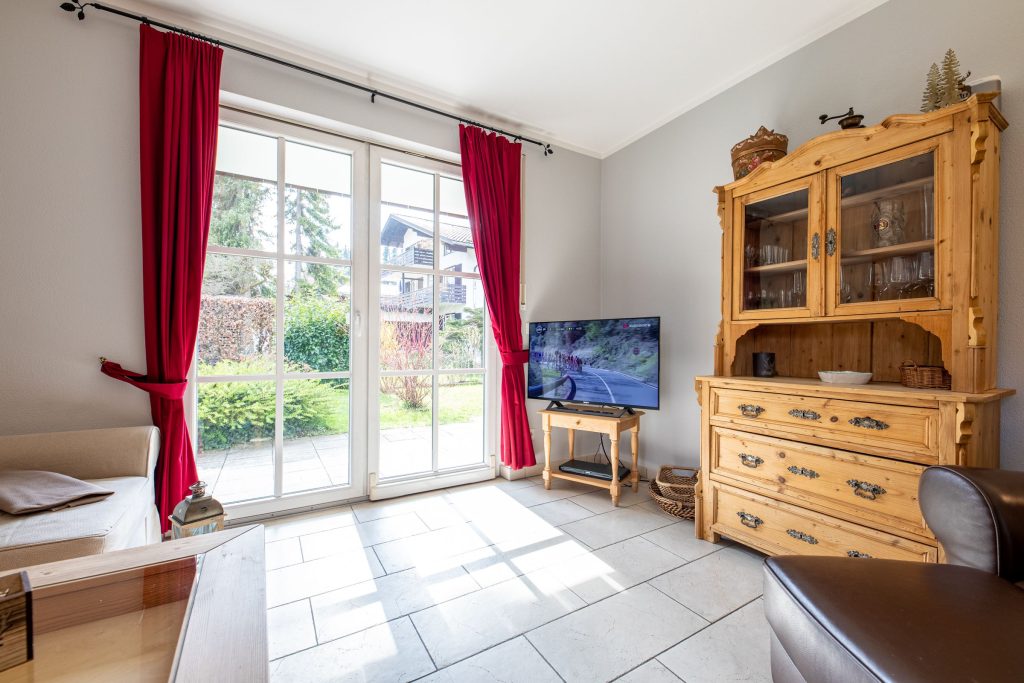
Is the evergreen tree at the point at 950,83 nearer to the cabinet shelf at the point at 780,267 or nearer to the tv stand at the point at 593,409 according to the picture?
the cabinet shelf at the point at 780,267

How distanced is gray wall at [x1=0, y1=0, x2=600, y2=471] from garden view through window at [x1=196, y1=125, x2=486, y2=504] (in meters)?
0.36

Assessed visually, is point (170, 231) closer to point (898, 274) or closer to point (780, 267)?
A: point (780, 267)

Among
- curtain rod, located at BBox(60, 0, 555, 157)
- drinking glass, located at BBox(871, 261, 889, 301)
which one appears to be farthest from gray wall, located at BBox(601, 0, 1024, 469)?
curtain rod, located at BBox(60, 0, 555, 157)

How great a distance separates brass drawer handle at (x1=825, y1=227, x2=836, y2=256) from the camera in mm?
1860

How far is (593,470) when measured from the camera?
9.57ft

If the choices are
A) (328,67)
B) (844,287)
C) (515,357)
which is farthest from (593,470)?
(328,67)

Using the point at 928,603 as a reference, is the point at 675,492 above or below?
below

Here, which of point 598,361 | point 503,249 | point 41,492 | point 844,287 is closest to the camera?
point 41,492

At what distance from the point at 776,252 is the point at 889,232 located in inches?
17.8

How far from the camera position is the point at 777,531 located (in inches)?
74.6

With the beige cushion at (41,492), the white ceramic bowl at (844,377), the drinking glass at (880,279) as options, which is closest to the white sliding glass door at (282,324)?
the beige cushion at (41,492)

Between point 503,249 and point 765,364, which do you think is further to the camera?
point 503,249

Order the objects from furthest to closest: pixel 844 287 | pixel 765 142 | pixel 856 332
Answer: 1. pixel 765 142
2. pixel 856 332
3. pixel 844 287

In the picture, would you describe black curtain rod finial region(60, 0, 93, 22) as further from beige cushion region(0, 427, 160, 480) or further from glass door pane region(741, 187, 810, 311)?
glass door pane region(741, 187, 810, 311)
